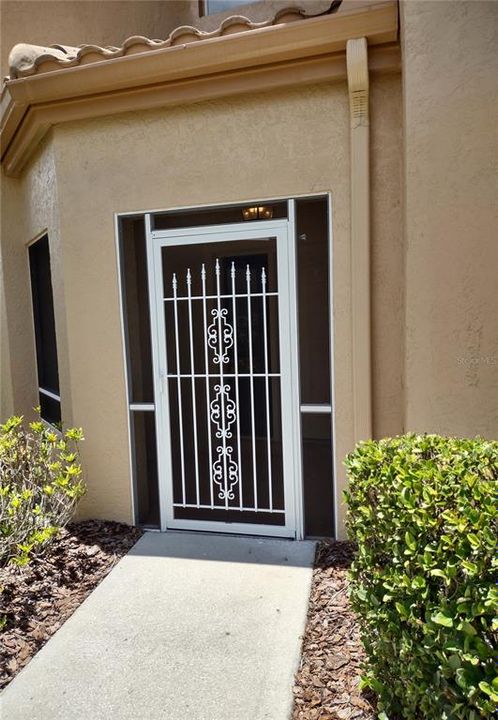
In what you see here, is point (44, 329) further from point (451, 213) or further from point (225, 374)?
point (451, 213)

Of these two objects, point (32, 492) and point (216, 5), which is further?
point (216, 5)

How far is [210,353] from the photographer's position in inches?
171

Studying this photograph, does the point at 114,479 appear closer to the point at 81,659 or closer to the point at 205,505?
the point at 205,505

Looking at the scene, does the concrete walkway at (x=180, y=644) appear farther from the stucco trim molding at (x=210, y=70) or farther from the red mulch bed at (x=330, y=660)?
the stucco trim molding at (x=210, y=70)

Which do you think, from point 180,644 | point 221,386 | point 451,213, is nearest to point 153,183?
point 221,386

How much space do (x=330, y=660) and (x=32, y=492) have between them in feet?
8.01

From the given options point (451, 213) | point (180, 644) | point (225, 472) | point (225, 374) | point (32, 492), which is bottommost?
point (180, 644)

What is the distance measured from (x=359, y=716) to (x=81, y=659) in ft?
5.27

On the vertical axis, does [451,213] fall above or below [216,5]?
below

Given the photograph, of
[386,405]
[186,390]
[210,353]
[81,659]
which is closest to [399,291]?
[386,405]

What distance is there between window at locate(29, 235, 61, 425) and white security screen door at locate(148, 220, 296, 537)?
1.90m

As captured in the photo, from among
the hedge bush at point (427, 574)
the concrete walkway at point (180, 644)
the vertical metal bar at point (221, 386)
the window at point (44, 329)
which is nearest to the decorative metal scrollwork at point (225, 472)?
the vertical metal bar at point (221, 386)

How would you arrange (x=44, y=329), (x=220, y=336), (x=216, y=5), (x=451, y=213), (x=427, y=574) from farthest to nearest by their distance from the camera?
1. (x=44, y=329)
2. (x=216, y=5)
3. (x=220, y=336)
4. (x=451, y=213)
5. (x=427, y=574)

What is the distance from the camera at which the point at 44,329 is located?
590 cm
